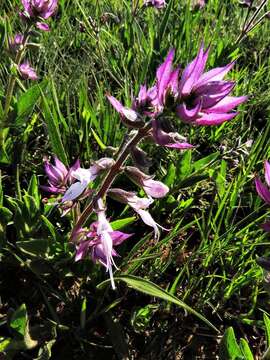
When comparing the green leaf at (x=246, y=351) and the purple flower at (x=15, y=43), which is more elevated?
the purple flower at (x=15, y=43)

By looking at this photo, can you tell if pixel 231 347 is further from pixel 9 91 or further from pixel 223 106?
pixel 9 91

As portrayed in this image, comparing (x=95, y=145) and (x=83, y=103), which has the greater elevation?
(x=83, y=103)

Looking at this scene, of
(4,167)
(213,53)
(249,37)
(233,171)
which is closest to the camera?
(4,167)

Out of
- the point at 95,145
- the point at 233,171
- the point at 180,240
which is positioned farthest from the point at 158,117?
the point at 233,171

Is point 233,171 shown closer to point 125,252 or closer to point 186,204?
point 186,204

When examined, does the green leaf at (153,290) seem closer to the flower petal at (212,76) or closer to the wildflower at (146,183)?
the wildflower at (146,183)

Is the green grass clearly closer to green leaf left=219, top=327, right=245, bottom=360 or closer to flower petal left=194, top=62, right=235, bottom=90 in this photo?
green leaf left=219, top=327, right=245, bottom=360

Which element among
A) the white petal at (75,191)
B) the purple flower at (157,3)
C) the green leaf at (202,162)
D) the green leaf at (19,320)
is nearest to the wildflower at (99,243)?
the white petal at (75,191)
